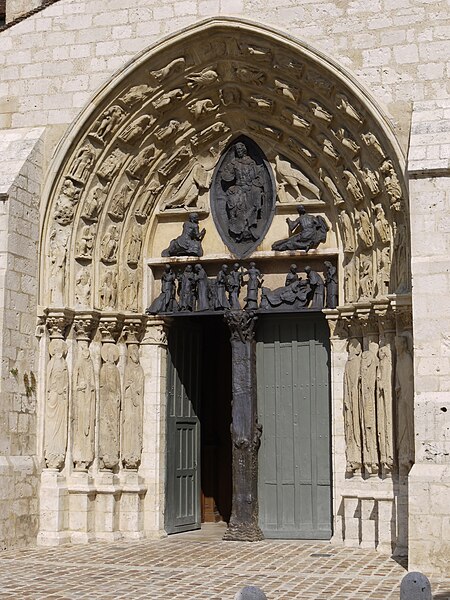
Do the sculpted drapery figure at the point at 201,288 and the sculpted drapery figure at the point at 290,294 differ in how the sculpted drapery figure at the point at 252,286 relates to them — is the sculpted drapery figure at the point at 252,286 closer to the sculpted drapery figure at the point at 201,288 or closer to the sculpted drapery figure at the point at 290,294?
the sculpted drapery figure at the point at 290,294

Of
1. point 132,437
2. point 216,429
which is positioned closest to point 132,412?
point 132,437

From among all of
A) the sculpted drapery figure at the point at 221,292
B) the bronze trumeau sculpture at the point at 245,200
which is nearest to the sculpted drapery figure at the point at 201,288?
the sculpted drapery figure at the point at 221,292

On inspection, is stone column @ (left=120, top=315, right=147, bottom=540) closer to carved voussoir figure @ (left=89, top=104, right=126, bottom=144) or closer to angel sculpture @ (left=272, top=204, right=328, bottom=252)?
angel sculpture @ (left=272, top=204, right=328, bottom=252)

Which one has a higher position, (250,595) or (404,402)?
Answer: (404,402)

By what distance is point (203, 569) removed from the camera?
7867 millimetres

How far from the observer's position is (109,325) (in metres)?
10.1

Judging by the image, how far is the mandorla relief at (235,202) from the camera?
30.5 feet

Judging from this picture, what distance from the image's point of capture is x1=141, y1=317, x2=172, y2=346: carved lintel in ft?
34.4

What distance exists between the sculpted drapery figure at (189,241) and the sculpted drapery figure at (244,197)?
37 centimetres

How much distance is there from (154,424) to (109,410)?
0.56 meters

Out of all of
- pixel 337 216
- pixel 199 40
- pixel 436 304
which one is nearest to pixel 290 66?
pixel 199 40

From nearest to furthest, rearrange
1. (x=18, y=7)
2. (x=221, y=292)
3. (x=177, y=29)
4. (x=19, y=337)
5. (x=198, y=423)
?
(x=19, y=337), (x=177, y=29), (x=221, y=292), (x=198, y=423), (x=18, y=7)

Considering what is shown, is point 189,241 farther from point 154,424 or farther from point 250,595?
point 250,595

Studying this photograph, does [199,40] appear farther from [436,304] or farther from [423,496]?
[423,496]
